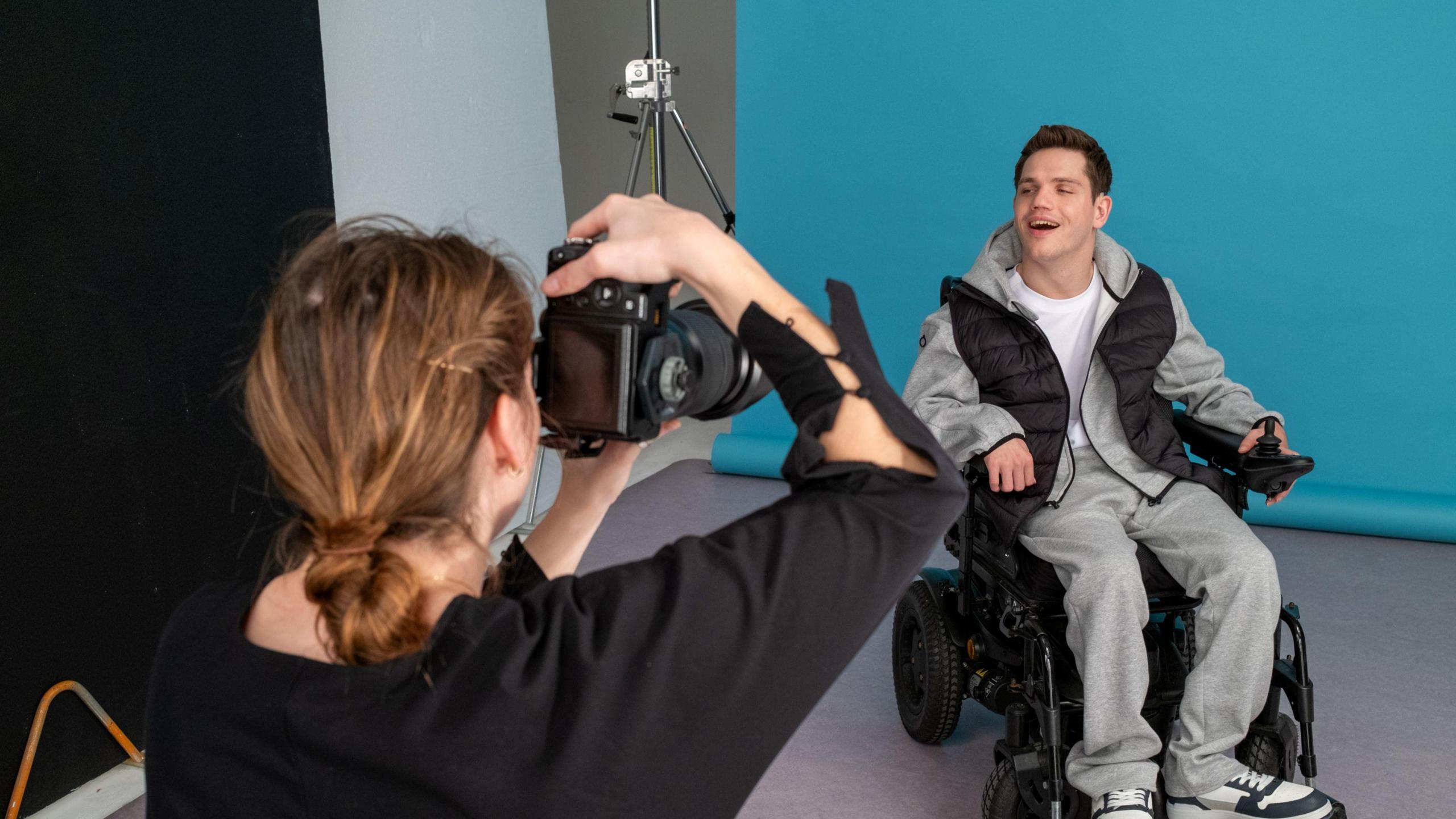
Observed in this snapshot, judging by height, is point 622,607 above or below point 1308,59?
below

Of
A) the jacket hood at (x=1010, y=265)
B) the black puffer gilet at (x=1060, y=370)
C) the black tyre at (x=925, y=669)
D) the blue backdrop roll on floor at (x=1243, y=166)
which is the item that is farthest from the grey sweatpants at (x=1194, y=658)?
the blue backdrop roll on floor at (x=1243, y=166)

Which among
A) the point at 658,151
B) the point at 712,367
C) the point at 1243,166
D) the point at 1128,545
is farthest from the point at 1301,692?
the point at 658,151

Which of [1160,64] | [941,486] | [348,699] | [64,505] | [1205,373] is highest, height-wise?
[1160,64]

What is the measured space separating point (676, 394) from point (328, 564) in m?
0.27

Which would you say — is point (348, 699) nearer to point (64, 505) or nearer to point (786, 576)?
point (786, 576)

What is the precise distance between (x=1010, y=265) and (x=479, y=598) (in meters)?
1.82

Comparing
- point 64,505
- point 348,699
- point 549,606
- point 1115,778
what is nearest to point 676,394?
point 549,606

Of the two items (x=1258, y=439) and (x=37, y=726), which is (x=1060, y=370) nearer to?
(x=1258, y=439)

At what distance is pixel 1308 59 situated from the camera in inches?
130

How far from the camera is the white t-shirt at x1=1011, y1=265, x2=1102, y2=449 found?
2.21 meters

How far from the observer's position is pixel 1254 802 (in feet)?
5.86

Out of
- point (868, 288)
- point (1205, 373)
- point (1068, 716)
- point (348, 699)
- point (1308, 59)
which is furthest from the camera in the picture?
point (868, 288)

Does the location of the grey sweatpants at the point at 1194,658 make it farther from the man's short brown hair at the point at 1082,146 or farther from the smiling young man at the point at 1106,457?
the man's short brown hair at the point at 1082,146

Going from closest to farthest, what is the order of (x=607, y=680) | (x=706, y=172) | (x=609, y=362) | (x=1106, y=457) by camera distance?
1. (x=607, y=680)
2. (x=609, y=362)
3. (x=1106, y=457)
4. (x=706, y=172)
